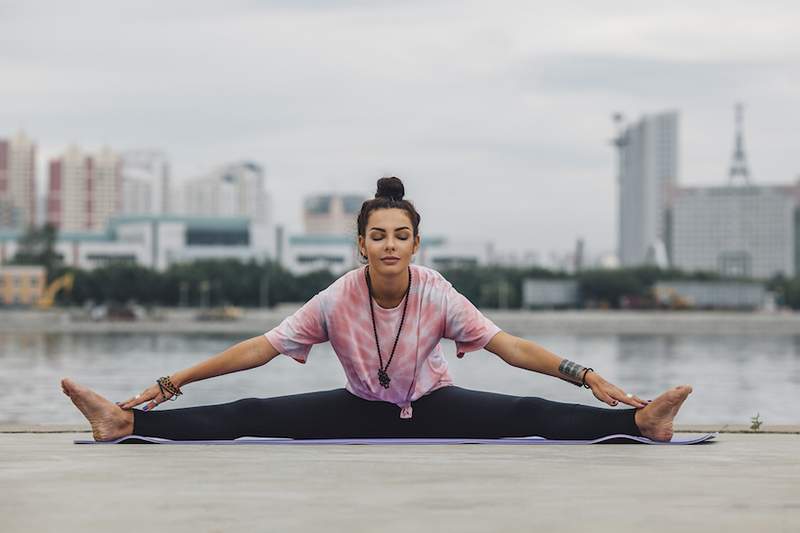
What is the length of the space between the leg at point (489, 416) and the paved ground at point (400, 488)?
0.24 m

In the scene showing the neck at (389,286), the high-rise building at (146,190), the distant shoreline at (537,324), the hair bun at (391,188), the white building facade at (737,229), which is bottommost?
the distant shoreline at (537,324)

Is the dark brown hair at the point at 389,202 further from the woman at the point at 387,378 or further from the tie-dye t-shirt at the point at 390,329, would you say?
the tie-dye t-shirt at the point at 390,329

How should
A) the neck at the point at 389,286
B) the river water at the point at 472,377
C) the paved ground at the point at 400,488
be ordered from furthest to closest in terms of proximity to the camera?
the river water at the point at 472,377 → the neck at the point at 389,286 → the paved ground at the point at 400,488

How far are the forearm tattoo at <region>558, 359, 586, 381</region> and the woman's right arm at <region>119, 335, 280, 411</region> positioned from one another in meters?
1.14

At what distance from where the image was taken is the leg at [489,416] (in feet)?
18.1

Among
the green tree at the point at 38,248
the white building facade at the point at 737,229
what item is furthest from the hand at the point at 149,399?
the white building facade at the point at 737,229

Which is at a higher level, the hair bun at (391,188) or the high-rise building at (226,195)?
the high-rise building at (226,195)

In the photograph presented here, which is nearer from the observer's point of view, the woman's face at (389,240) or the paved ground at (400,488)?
the paved ground at (400,488)

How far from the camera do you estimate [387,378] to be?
17.9 feet

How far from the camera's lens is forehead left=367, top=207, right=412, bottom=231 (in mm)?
5352

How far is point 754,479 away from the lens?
13.9 feet

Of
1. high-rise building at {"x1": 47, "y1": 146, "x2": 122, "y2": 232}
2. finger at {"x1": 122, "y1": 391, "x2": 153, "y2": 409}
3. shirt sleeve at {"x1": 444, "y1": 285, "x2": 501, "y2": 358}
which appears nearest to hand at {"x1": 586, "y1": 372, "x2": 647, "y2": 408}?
shirt sleeve at {"x1": 444, "y1": 285, "x2": 501, "y2": 358}

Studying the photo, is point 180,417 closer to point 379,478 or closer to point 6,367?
point 379,478

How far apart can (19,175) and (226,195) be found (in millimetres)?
28158
